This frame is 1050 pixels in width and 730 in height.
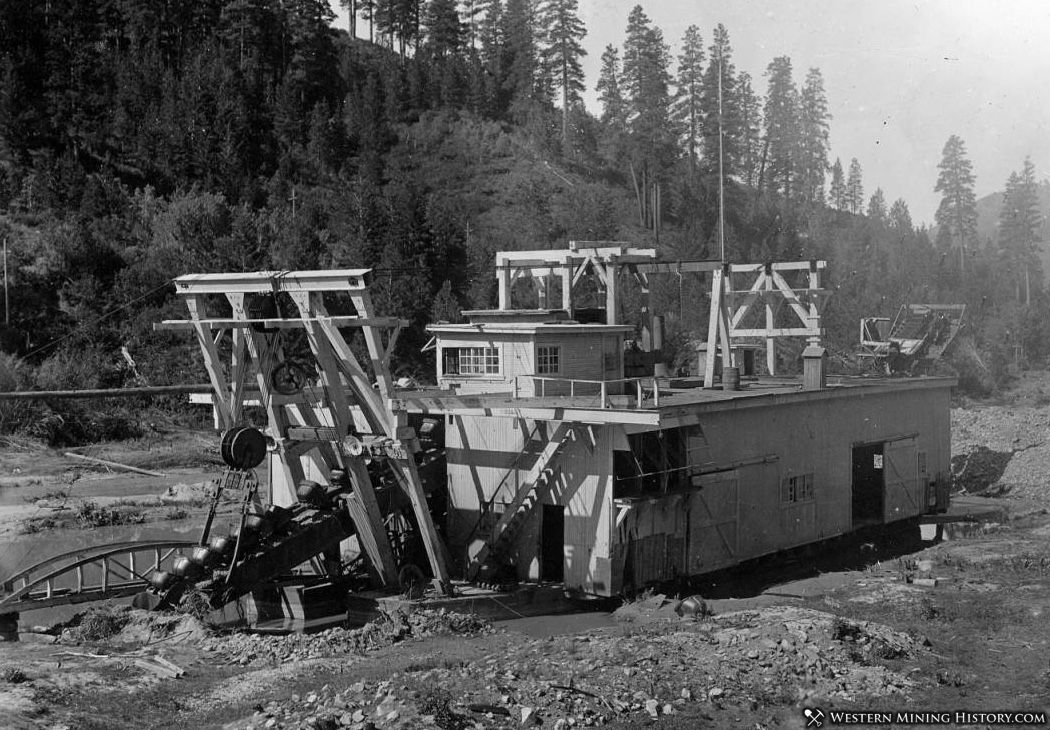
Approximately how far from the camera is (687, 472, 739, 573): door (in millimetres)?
23562

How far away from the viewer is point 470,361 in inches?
1037

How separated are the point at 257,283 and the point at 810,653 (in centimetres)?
1192

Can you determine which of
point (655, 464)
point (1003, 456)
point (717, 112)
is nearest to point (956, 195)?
point (717, 112)

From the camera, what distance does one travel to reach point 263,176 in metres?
65.7

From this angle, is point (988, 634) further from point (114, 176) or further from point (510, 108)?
point (510, 108)

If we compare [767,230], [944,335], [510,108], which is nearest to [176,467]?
[944,335]

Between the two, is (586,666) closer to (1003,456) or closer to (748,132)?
(1003,456)

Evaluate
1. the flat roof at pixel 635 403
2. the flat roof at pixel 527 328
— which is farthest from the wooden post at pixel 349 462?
the flat roof at pixel 527 328

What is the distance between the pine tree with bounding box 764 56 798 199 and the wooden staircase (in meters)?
82.8

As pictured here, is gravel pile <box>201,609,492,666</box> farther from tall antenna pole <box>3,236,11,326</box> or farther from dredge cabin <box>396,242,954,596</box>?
tall antenna pole <box>3,236,11,326</box>

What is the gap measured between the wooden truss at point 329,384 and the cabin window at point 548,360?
4.54 metres

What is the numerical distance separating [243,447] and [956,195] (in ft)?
326

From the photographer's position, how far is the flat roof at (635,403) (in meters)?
20.4

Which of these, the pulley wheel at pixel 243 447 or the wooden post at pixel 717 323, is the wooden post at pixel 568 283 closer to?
the wooden post at pixel 717 323
